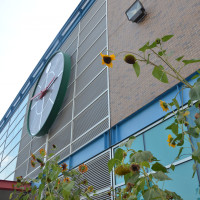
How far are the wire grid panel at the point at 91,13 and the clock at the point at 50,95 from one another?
5.57 feet

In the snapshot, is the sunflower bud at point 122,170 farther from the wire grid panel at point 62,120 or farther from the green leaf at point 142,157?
the wire grid panel at point 62,120

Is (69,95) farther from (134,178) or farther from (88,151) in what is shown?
(134,178)

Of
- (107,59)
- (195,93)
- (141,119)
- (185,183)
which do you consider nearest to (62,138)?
(141,119)

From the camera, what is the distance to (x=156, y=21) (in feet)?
22.6

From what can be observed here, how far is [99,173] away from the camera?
681 centimetres

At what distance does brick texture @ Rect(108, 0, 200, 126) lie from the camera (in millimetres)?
5660

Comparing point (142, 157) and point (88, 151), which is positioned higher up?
point (88, 151)

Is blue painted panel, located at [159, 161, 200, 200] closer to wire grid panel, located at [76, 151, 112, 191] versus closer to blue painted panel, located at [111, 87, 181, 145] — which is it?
blue painted panel, located at [111, 87, 181, 145]

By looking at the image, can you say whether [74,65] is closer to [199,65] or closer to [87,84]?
[87,84]

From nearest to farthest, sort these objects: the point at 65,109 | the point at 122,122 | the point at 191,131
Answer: the point at 191,131 < the point at 122,122 < the point at 65,109

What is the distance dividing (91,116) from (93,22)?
4673 millimetres

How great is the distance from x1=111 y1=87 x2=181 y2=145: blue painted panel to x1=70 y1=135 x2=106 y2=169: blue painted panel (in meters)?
0.58

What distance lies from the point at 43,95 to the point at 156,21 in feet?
22.0

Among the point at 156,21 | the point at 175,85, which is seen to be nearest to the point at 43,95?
the point at 156,21
